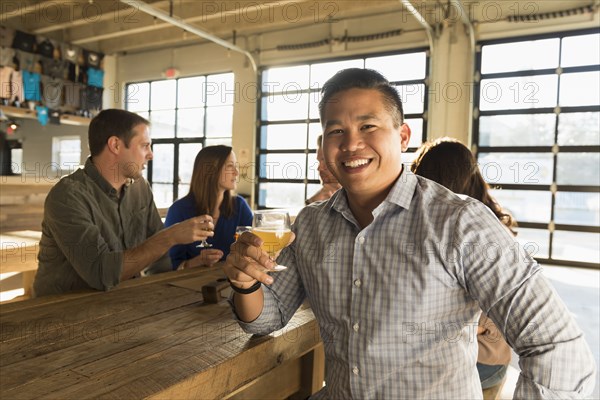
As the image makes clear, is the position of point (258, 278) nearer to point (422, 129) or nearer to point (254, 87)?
point (422, 129)

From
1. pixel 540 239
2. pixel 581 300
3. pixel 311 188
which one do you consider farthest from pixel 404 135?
pixel 311 188

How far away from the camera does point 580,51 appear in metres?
6.72

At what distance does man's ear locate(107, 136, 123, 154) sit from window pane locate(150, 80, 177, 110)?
8.20m

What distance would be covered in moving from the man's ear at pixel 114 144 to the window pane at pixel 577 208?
21.2 feet

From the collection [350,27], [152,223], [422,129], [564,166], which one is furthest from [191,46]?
[152,223]

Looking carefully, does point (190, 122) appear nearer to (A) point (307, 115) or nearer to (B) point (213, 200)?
(A) point (307, 115)

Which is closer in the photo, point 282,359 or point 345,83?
point 345,83

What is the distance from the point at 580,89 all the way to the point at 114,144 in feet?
22.1

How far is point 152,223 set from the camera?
8.71 feet

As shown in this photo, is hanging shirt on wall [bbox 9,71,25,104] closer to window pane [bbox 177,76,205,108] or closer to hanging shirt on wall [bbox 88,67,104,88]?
hanging shirt on wall [bbox 88,67,104,88]

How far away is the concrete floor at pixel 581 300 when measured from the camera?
333 centimetres

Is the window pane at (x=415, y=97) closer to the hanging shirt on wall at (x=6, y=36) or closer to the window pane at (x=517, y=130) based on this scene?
the window pane at (x=517, y=130)

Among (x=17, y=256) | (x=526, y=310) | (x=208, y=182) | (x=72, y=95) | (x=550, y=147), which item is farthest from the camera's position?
(x=72, y=95)

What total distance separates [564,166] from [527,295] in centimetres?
673
